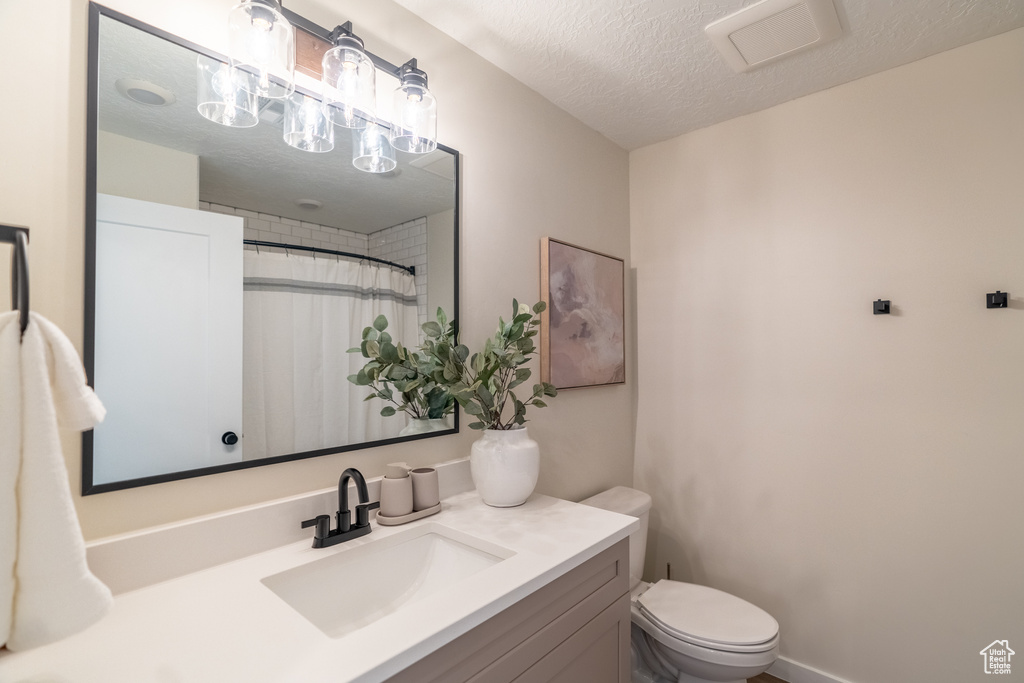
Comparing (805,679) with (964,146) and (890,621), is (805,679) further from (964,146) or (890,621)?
(964,146)

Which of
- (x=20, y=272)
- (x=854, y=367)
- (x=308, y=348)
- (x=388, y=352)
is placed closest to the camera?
(x=20, y=272)

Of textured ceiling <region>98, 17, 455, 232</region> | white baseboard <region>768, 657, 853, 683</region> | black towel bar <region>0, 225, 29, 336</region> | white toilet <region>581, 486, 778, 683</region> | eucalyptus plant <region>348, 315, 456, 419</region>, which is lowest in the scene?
white baseboard <region>768, 657, 853, 683</region>

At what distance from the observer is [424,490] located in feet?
4.23

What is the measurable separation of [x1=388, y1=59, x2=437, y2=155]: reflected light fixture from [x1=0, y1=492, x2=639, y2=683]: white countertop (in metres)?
1.07

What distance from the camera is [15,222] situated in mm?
818

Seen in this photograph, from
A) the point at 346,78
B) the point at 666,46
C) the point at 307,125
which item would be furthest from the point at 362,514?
the point at 666,46

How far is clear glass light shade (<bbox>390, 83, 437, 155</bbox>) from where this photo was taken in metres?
1.32

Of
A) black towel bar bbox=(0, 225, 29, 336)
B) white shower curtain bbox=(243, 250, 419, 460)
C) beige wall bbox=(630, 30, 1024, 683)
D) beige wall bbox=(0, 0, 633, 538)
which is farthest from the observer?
beige wall bbox=(630, 30, 1024, 683)

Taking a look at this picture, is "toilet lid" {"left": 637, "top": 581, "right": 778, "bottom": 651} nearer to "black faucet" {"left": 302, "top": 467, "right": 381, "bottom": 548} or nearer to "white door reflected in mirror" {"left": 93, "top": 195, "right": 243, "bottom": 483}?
"black faucet" {"left": 302, "top": 467, "right": 381, "bottom": 548}

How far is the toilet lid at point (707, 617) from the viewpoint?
151 centimetres

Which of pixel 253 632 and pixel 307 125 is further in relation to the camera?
pixel 307 125

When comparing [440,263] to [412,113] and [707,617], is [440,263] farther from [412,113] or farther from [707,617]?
[707,617]

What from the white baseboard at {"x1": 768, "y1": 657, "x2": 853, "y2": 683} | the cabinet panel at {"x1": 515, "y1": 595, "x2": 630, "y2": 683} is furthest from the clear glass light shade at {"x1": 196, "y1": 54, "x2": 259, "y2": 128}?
the white baseboard at {"x1": 768, "y1": 657, "x2": 853, "y2": 683}

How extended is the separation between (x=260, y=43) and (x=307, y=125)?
0.19 meters
